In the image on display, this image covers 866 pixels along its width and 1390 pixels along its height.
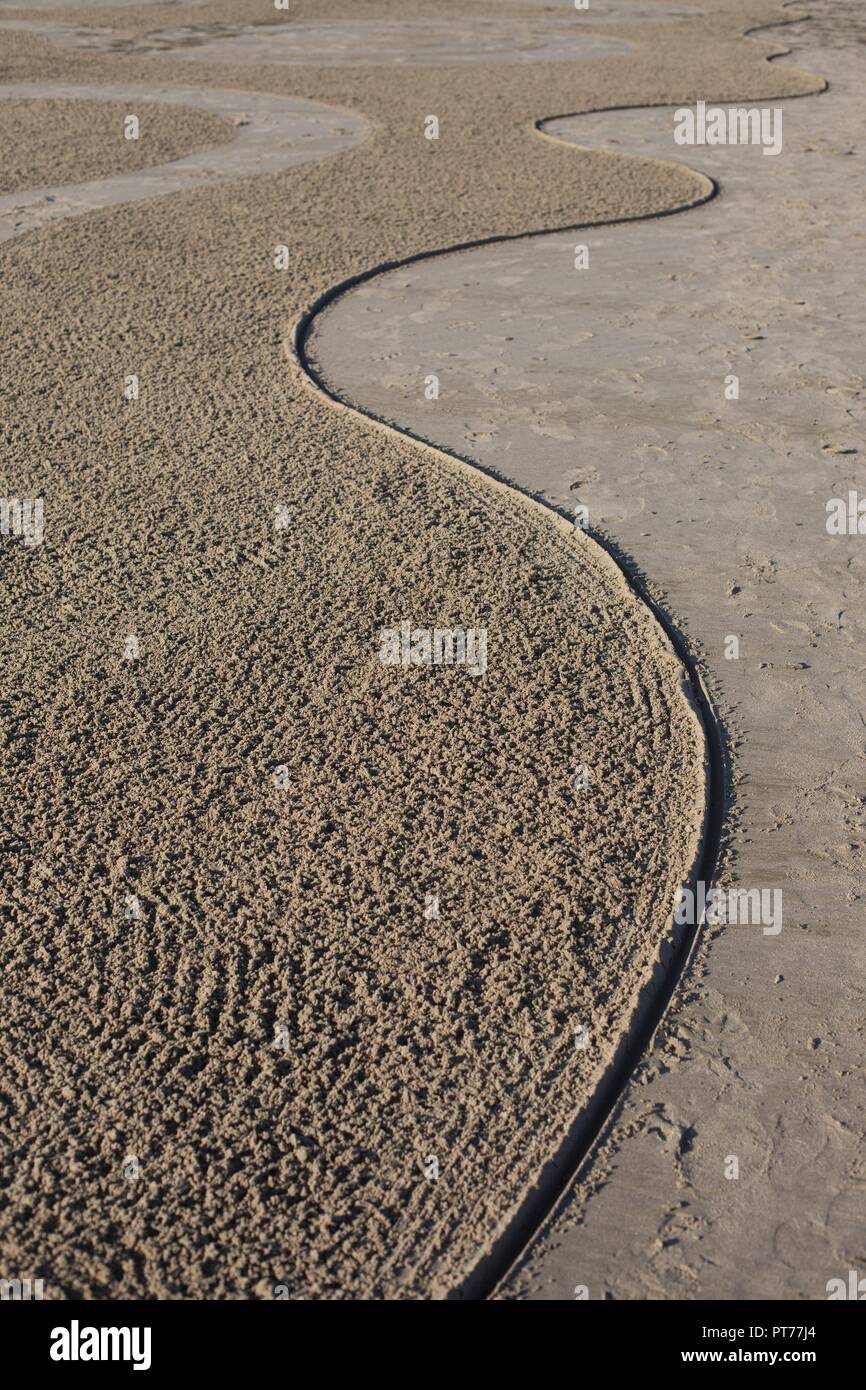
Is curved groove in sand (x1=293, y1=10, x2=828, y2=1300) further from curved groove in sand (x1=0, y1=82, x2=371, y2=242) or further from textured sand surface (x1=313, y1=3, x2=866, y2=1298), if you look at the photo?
curved groove in sand (x1=0, y1=82, x2=371, y2=242)

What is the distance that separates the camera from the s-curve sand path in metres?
2.34

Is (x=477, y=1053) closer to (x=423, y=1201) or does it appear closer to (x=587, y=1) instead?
(x=423, y=1201)

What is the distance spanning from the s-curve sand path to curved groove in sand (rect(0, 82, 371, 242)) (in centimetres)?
241

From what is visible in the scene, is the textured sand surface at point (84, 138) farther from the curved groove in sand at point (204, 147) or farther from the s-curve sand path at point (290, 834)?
the s-curve sand path at point (290, 834)

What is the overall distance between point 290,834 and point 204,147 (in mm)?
7542

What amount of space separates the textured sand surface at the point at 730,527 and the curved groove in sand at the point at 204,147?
6.19 ft

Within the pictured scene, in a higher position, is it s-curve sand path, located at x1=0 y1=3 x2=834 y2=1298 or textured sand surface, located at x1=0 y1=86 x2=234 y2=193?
textured sand surface, located at x1=0 y1=86 x2=234 y2=193

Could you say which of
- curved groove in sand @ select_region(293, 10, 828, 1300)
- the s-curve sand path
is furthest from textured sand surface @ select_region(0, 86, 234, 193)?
curved groove in sand @ select_region(293, 10, 828, 1300)

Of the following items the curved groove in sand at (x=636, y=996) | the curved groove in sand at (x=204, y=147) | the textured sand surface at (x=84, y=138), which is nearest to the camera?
the curved groove in sand at (x=636, y=996)

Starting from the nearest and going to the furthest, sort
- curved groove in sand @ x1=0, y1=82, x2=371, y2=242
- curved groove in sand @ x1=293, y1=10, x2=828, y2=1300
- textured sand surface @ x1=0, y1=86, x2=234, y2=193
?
curved groove in sand @ x1=293, y1=10, x2=828, y2=1300
curved groove in sand @ x1=0, y1=82, x2=371, y2=242
textured sand surface @ x1=0, y1=86, x2=234, y2=193

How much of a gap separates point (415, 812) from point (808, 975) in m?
1.01

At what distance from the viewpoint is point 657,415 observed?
211 inches

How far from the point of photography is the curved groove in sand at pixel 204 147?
8031 millimetres

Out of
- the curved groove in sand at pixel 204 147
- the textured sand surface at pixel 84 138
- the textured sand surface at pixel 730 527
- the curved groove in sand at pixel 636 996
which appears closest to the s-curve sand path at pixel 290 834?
the curved groove in sand at pixel 636 996
